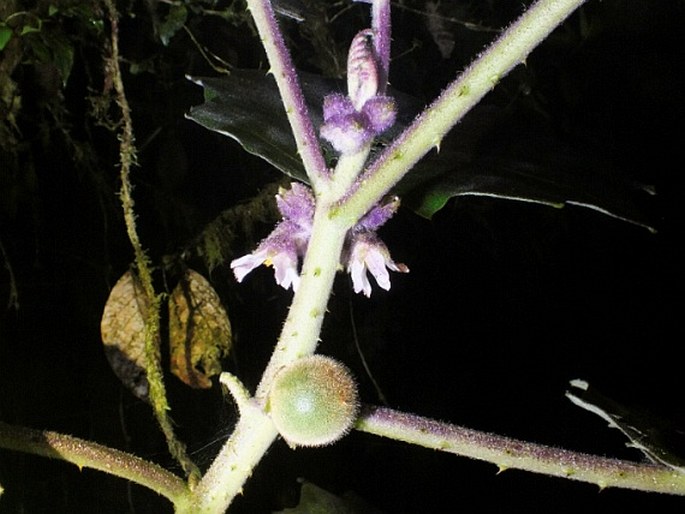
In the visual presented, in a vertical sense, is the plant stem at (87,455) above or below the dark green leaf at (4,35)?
below

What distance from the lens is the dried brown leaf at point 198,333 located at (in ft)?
3.63

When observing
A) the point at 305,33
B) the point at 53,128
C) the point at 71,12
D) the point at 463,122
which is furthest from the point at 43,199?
the point at 463,122

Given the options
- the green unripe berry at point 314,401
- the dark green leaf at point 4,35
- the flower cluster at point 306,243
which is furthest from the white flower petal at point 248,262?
the dark green leaf at point 4,35

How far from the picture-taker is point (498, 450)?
2.06 feet

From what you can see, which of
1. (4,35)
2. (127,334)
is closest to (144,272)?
(127,334)

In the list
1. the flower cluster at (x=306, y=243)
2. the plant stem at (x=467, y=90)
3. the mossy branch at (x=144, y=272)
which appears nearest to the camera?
the plant stem at (x=467, y=90)

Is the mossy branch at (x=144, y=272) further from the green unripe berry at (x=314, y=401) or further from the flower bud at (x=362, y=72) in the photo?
the flower bud at (x=362, y=72)

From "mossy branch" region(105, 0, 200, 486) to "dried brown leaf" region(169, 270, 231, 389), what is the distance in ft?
0.15

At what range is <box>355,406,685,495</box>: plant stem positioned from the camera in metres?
0.63

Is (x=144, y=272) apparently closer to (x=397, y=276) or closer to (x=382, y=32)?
(x=397, y=276)

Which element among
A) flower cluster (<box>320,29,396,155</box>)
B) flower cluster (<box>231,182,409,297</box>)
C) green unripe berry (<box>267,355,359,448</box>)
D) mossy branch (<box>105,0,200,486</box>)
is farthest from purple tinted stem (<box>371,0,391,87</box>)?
mossy branch (<box>105,0,200,486</box>)

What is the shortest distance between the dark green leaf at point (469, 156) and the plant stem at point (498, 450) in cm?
20

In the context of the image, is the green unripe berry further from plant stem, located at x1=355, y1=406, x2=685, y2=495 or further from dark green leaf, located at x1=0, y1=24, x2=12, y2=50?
dark green leaf, located at x1=0, y1=24, x2=12, y2=50

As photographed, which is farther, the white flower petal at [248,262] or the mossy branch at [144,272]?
the mossy branch at [144,272]
